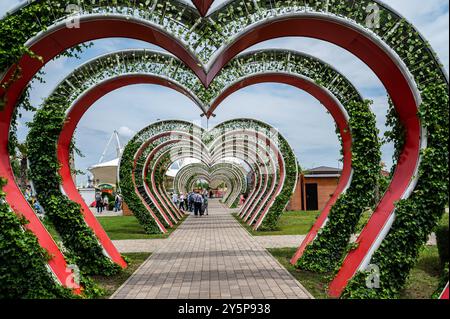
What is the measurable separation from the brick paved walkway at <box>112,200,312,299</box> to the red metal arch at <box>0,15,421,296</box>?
1.07 meters

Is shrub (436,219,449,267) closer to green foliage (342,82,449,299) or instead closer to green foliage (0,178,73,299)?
green foliage (342,82,449,299)

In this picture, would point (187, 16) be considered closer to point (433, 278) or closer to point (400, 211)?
point (400, 211)

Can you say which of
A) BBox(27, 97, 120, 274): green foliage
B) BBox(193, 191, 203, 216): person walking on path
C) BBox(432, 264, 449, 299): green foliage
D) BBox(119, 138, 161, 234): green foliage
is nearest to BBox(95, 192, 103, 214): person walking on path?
BBox(193, 191, 203, 216): person walking on path

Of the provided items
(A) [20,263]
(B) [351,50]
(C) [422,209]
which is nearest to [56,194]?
(A) [20,263]

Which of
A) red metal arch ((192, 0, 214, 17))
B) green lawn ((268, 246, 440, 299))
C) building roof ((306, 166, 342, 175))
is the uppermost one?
red metal arch ((192, 0, 214, 17))

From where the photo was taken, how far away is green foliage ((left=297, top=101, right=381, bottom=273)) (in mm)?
7488

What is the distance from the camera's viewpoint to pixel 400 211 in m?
5.31

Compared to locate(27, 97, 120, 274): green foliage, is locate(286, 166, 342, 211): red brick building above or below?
below

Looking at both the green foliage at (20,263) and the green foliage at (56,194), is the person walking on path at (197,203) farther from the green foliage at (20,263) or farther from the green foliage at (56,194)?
the green foliage at (20,263)

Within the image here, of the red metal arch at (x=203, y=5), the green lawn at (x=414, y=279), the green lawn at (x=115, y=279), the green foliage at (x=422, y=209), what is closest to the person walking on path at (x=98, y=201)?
the green lawn at (x=115, y=279)

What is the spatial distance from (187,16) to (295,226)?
12584mm

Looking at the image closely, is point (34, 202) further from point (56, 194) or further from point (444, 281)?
point (444, 281)

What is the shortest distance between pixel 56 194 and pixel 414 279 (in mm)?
6031
